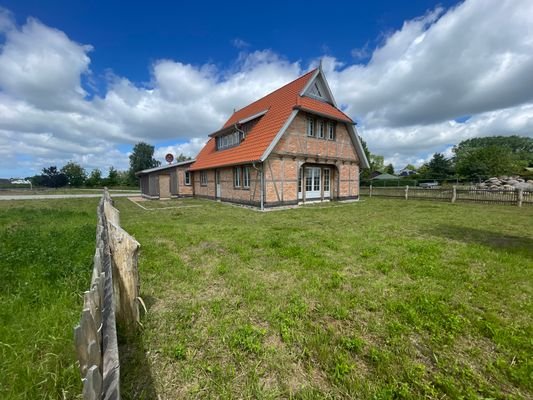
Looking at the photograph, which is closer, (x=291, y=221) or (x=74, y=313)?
(x=74, y=313)

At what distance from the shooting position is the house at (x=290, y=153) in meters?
12.2

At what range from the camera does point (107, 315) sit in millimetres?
1601

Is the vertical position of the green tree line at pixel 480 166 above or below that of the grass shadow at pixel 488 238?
above

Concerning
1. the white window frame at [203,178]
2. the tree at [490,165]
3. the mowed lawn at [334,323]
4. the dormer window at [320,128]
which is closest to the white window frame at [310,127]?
the dormer window at [320,128]

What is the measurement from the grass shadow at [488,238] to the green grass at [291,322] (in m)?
0.20

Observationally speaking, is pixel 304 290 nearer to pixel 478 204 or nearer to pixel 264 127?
pixel 264 127

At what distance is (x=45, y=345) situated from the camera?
2.21 m

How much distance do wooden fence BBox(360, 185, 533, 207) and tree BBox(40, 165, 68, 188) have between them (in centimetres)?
5684

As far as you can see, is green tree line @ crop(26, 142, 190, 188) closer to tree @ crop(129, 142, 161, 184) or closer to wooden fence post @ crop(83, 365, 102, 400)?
tree @ crop(129, 142, 161, 184)

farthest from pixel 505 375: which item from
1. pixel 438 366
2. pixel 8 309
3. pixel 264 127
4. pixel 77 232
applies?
pixel 264 127

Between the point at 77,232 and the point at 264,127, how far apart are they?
1013 cm

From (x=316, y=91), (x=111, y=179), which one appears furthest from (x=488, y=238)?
(x=111, y=179)

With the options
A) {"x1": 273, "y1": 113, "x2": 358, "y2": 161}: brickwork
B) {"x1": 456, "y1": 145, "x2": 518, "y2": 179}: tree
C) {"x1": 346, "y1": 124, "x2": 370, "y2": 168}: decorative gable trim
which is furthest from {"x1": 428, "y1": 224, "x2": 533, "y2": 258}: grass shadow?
{"x1": 456, "y1": 145, "x2": 518, "y2": 179}: tree

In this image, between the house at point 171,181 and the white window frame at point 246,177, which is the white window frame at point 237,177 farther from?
the house at point 171,181
